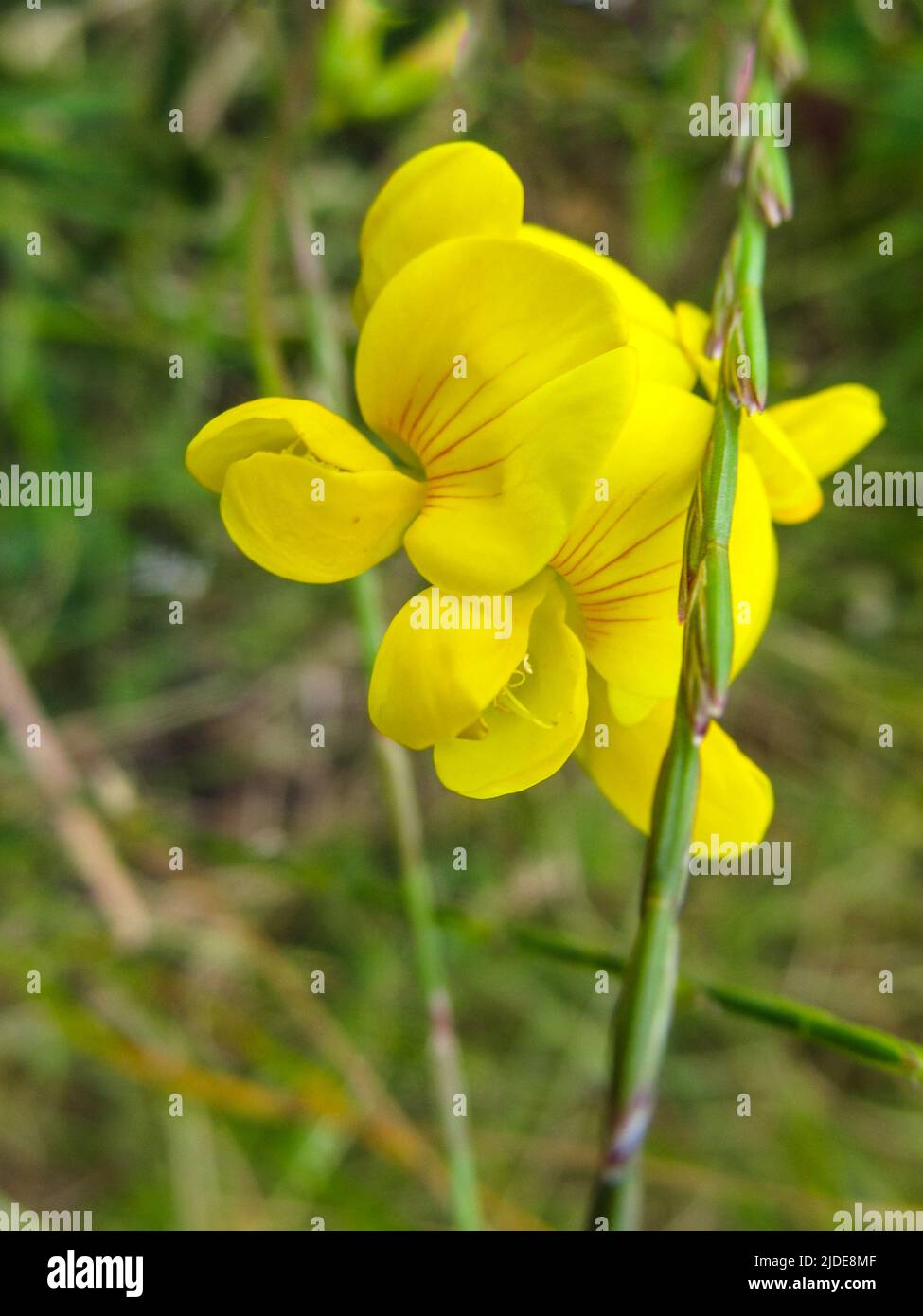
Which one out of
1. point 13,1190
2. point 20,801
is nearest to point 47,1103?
point 13,1190

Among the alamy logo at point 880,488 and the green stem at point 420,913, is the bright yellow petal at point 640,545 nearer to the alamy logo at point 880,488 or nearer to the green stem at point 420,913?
the green stem at point 420,913

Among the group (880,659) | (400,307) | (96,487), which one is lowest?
(400,307)

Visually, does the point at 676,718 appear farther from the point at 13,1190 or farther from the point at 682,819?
the point at 13,1190

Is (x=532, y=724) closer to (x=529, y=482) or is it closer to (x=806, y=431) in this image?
(x=529, y=482)

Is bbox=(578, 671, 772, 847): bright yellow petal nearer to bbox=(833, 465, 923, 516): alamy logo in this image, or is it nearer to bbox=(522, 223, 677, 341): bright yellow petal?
bbox=(522, 223, 677, 341): bright yellow petal

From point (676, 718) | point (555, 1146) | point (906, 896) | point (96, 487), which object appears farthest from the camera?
point (906, 896)

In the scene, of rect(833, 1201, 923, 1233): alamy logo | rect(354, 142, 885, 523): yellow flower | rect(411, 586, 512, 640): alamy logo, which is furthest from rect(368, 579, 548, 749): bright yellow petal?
rect(833, 1201, 923, 1233): alamy logo
